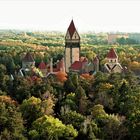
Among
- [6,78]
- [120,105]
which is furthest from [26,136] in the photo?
[6,78]

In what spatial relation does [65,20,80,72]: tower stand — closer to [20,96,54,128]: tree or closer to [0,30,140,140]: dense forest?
[0,30,140,140]: dense forest

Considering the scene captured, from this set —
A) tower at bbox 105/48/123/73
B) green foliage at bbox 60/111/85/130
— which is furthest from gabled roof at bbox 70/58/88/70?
green foliage at bbox 60/111/85/130

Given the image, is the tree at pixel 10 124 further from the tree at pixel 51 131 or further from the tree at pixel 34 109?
the tree at pixel 34 109

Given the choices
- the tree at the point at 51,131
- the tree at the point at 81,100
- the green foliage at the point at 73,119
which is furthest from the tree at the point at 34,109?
the tree at the point at 51,131

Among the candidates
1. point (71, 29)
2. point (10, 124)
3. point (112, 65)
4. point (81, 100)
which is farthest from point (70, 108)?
point (71, 29)

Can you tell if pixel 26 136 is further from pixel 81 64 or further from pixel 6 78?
pixel 81 64
